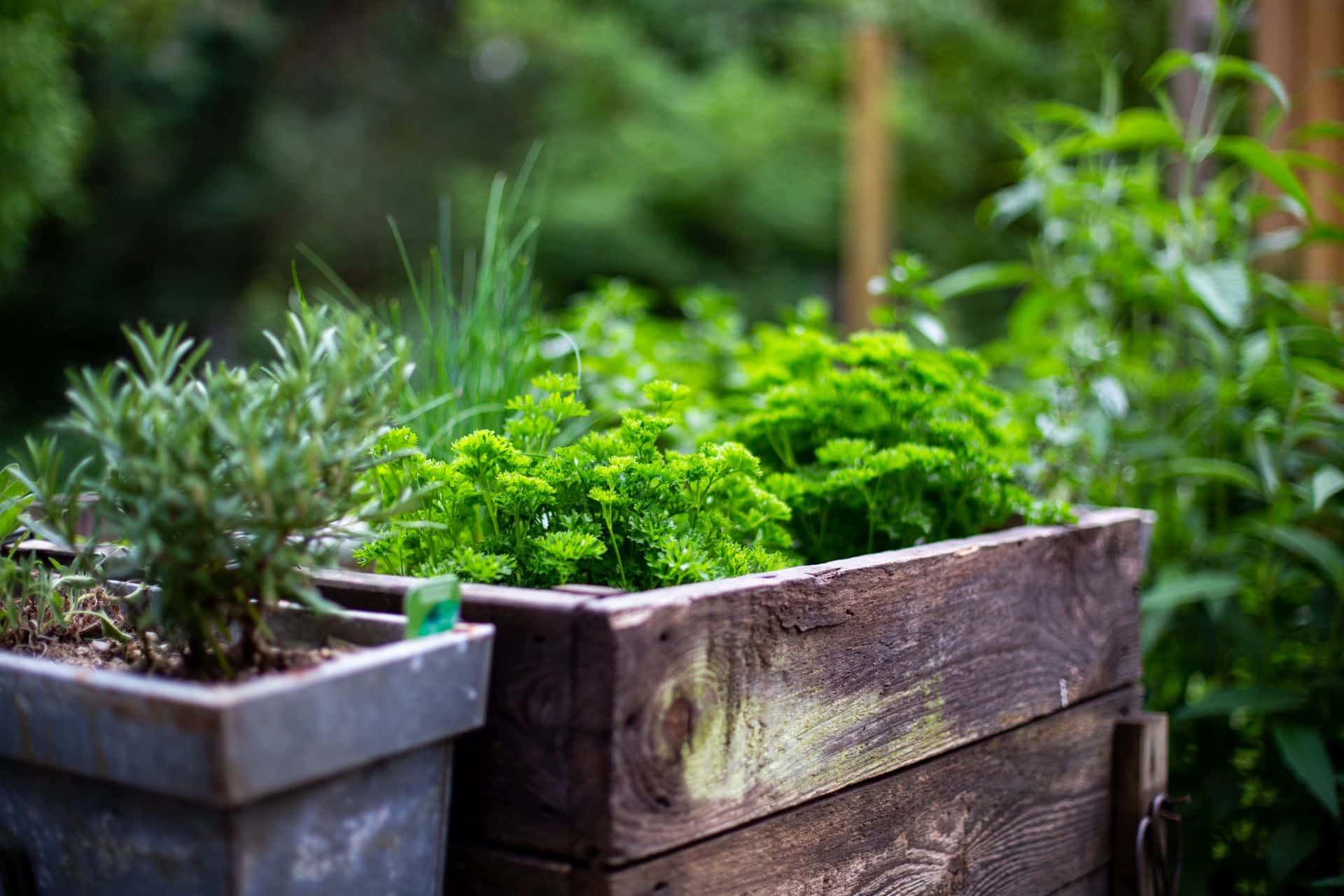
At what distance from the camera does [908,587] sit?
114 cm

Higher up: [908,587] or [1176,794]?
[908,587]

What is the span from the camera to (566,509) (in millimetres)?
1057

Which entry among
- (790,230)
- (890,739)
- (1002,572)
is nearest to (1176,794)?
(1002,572)

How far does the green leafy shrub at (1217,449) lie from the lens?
68.7 inches

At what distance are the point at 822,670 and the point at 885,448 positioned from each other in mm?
410

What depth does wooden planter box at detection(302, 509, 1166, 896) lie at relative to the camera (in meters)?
0.87

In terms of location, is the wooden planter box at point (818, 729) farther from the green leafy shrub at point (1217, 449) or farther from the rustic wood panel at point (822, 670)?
the green leafy shrub at point (1217, 449)

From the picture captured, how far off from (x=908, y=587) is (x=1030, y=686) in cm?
29

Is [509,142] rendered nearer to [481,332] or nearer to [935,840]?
[481,332]

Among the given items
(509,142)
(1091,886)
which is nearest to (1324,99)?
(1091,886)

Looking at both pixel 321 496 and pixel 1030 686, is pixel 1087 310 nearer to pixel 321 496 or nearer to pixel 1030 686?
pixel 1030 686

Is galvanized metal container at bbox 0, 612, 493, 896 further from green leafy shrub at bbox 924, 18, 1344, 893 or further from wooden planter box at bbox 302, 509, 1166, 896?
green leafy shrub at bbox 924, 18, 1344, 893

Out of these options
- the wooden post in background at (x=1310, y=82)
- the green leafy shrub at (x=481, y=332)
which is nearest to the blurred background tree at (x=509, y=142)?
the wooden post in background at (x=1310, y=82)

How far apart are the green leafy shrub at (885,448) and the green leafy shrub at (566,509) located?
0.21 m
